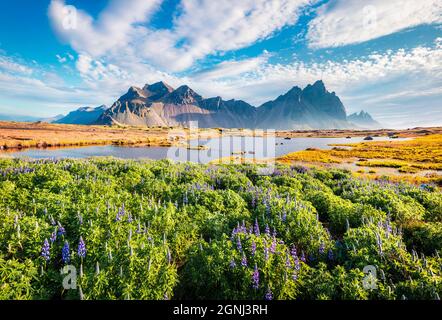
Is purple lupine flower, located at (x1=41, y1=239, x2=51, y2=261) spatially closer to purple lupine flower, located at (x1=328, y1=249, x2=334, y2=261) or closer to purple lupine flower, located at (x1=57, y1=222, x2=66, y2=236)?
purple lupine flower, located at (x1=57, y1=222, x2=66, y2=236)

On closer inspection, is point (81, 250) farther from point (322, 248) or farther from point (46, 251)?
point (322, 248)

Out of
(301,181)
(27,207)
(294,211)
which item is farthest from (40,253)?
(301,181)

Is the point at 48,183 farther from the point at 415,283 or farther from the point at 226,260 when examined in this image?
the point at 415,283

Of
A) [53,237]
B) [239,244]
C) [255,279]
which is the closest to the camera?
[255,279]

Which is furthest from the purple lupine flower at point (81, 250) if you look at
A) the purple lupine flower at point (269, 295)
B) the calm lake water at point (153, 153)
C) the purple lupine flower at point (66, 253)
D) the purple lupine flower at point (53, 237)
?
the calm lake water at point (153, 153)

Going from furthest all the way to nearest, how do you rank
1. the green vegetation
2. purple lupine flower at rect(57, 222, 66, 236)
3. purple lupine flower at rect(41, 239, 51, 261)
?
purple lupine flower at rect(57, 222, 66, 236)
purple lupine flower at rect(41, 239, 51, 261)
the green vegetation

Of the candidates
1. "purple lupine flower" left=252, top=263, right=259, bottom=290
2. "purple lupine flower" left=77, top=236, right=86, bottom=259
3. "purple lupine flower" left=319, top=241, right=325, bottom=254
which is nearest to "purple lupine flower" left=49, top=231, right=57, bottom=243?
"purple lupine flower" left=77, top=236, right=86, bottom=259

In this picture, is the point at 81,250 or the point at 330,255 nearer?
the point at 81,250

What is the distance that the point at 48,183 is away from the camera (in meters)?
12.5

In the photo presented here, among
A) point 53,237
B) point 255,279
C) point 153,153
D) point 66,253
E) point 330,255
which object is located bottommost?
point 153,153

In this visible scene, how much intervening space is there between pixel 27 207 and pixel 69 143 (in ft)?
274

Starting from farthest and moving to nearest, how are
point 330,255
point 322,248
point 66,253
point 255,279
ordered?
point 322,248 → point 330,255 → point 66,253 → point 255,279

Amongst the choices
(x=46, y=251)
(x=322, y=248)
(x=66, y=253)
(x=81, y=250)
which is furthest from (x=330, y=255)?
(x=46, y=251)

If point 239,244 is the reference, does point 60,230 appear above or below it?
above
